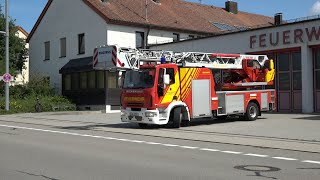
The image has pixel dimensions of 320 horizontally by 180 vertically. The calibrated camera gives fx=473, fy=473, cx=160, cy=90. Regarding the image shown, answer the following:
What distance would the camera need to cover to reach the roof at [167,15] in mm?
37656

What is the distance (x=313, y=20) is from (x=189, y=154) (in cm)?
1683

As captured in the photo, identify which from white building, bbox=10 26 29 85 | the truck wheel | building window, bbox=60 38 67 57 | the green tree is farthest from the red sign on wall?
the green tree

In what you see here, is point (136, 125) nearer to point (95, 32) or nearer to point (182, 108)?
point (182, 108)

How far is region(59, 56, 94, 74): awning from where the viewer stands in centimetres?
3700

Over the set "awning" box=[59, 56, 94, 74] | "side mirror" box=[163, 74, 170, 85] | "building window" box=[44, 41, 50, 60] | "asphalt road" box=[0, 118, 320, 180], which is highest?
"building window" box=[44, 41, 50, 60]

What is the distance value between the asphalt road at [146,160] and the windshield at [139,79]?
4677mm

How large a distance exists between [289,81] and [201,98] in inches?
370

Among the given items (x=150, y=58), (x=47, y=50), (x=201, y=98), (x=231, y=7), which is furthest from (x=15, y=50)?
(x=201, y=98)

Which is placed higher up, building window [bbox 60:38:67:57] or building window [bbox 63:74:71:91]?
building window [bbox 60:38:67:57]

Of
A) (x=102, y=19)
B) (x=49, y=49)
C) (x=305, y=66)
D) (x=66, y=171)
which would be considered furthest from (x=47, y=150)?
(x=49, y=49)

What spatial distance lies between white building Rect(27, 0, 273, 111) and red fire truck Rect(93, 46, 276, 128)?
14744 mm

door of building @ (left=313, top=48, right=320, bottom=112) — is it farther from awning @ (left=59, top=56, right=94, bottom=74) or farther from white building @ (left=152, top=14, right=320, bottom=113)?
awning @ (left=59, top=56, right=94, bottom=74)

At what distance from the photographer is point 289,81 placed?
2825 centimetres

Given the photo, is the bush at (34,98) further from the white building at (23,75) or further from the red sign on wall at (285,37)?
the red sign on wall at (285,37)
